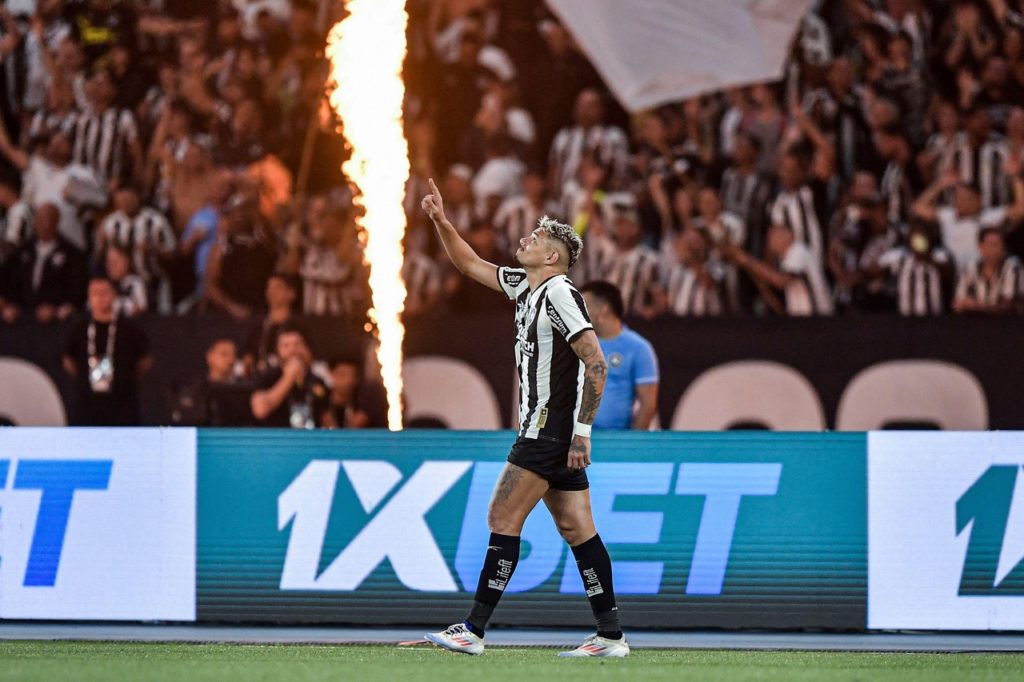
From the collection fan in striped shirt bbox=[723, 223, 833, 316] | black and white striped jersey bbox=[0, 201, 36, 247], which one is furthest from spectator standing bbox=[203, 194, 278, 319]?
fan in striped shirt bbox=[723, 223, 833, 316]

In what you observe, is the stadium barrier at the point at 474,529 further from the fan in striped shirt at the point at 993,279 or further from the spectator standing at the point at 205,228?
the spectator standing at the point at 205,228

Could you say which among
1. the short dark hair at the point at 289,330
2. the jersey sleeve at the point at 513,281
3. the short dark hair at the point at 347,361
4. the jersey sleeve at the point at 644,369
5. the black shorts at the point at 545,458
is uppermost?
the jersey sleeve at the point at 513,281

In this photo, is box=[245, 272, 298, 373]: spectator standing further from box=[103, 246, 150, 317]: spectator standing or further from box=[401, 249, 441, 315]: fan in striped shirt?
box=[103, 246, 150, 317]: spectator standing

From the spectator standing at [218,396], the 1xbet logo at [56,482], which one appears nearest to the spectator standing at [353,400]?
the spectator standing at [218,396]

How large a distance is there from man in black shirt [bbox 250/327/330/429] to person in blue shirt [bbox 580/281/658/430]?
3358 millimetres

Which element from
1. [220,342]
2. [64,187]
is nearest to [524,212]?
[220,342]

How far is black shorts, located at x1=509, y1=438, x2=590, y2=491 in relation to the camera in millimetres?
7242

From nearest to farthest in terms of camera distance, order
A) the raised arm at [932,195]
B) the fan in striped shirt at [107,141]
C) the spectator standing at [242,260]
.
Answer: the raised arm at [932,195] < the spectator standing at [242,260] < the fan in striped shirt at [107,141]

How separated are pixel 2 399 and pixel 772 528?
820 centimetres

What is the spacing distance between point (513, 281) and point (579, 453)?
1.00 m

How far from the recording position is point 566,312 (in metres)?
7.17

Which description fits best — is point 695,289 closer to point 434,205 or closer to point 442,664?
point 434,205

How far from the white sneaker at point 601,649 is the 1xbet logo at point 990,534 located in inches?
97.0

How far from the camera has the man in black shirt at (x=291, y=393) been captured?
1232 cm
